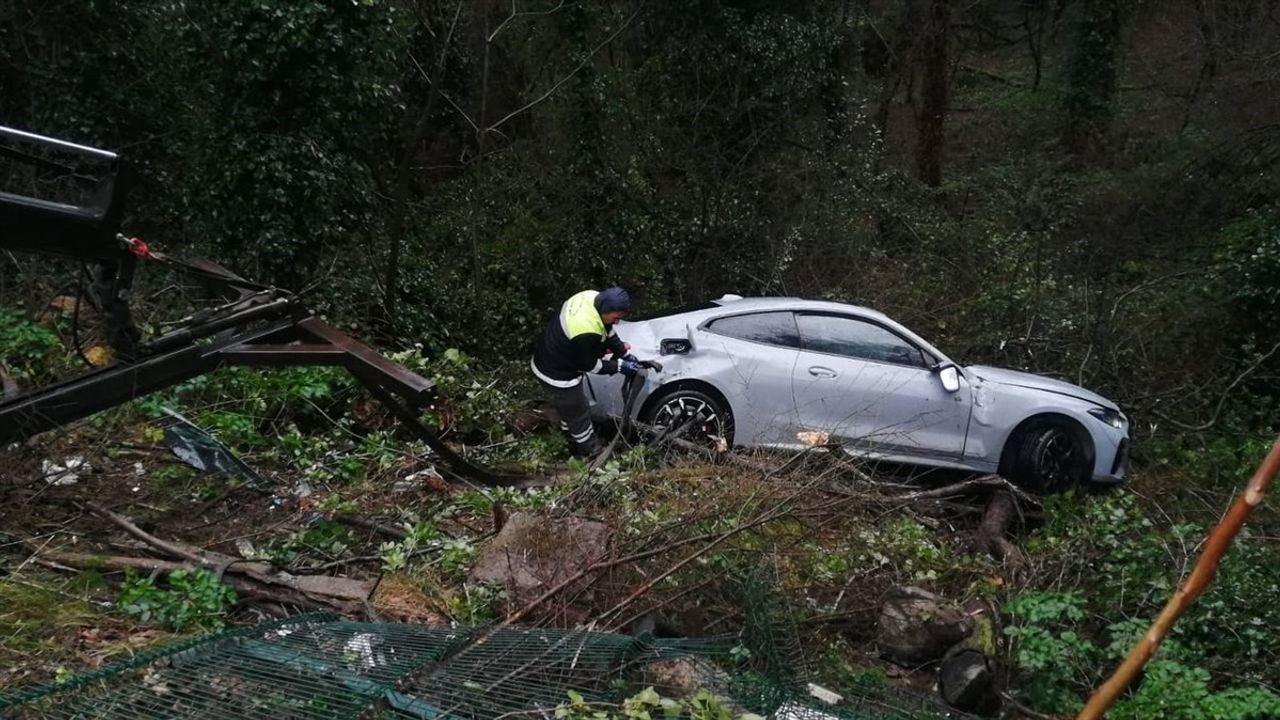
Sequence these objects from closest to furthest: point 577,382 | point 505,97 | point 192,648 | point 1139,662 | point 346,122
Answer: point 1139,662 → point 192,648 → point 577,382 → point 346,122 → point 505,97

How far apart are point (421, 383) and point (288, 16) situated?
540 cm

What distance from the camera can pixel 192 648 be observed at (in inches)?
147

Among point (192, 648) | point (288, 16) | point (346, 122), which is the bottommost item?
point (192, 648)

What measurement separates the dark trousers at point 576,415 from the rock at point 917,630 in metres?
3.04

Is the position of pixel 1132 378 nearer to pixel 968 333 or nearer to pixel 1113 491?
pixel 968 333

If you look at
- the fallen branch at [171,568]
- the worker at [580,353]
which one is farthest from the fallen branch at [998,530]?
the fallen branch at [171,568]

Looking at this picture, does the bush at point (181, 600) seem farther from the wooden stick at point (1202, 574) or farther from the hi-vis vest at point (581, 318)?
the wooden stick at point (1202, 574)

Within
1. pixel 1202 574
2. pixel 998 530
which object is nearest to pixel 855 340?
pixel 998 530

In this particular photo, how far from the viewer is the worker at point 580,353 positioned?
7520 mm

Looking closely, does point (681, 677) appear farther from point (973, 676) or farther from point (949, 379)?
point (949, 379)

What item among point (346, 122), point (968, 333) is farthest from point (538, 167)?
point (968, 333)

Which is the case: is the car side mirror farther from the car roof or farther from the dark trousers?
the dark trousers

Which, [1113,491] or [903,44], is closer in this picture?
[1113,491]

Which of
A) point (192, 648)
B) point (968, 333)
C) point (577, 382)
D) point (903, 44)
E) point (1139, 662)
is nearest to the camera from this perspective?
point (1139, 662)
